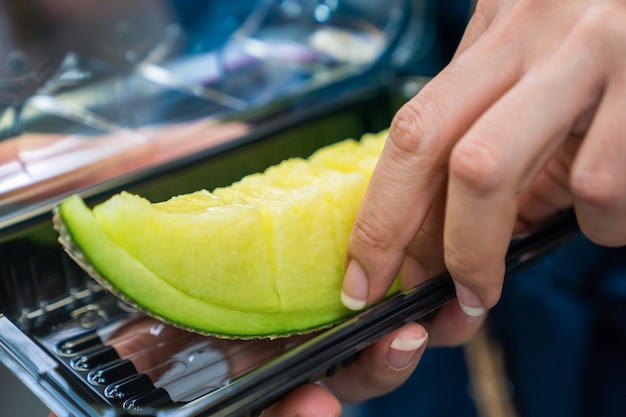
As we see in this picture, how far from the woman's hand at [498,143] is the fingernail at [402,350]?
0.05 metres

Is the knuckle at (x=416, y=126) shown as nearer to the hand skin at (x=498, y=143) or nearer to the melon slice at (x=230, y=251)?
the hand skin at (x=498, y=143)

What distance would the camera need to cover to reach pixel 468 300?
647 millimetres

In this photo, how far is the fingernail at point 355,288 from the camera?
66 cm

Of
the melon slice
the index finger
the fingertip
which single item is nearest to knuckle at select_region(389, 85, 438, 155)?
the index finger

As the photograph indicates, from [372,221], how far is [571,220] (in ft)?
0.97

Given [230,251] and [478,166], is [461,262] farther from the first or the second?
[230,251]

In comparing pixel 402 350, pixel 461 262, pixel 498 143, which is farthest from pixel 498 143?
pixel 402 350

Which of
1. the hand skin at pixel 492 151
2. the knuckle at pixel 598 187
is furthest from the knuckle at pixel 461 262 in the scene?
the knuckle at pixel 598 187

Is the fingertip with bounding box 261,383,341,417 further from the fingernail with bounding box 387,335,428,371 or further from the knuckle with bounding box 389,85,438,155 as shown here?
the knuckle with bounding box 389,85,438,155

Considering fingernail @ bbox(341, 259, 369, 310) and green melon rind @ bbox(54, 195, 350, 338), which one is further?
fingernail @ bbox(341, 259, 369, 310)

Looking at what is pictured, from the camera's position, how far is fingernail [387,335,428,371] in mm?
651

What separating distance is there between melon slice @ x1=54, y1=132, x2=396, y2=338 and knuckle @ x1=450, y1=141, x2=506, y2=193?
181 mm

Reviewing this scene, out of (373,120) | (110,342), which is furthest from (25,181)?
(373,120)

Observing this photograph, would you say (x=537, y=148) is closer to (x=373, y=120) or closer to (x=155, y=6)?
(x=373, y=120)
